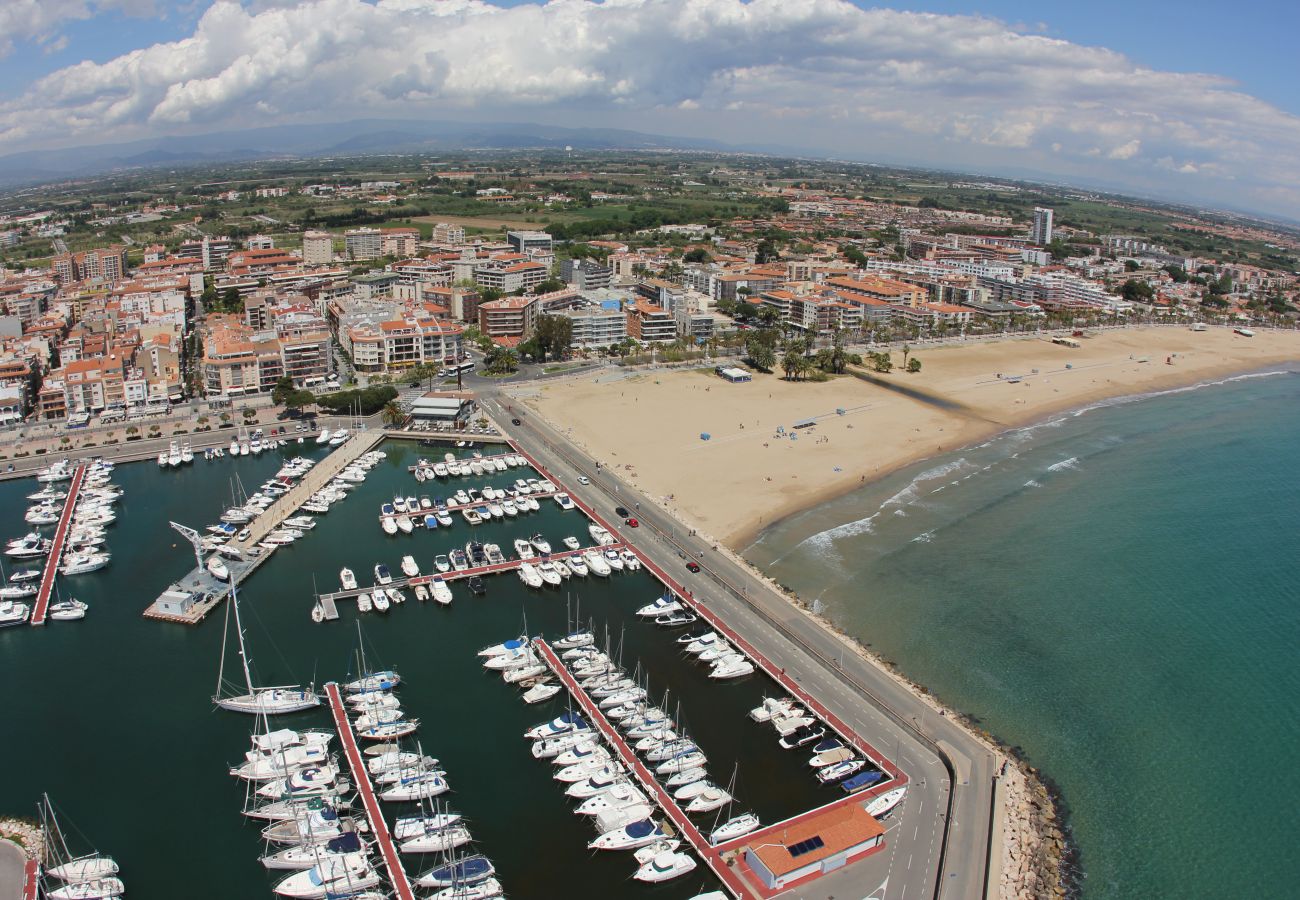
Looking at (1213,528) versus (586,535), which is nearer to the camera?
(586,535)

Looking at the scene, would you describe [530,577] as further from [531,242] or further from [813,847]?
[531,242]

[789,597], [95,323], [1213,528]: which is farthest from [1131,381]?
[95,323]

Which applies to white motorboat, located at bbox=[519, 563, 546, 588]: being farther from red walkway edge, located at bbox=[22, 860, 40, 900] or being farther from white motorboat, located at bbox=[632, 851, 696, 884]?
red walkway edge, located at bbox=[22, 860, 40, 900]

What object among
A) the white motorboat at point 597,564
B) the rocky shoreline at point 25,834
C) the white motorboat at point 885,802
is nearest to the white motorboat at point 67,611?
the rocky shoreline at point 25,834

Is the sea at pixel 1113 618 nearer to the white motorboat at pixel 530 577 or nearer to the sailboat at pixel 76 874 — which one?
the white motorboat at pixel 530 577

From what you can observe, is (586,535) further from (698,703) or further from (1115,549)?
(1115,549)

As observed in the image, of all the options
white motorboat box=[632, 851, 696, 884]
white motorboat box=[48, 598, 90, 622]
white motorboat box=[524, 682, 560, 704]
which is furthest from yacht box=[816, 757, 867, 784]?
white motorboat box=[48, 598, 90, 622]
